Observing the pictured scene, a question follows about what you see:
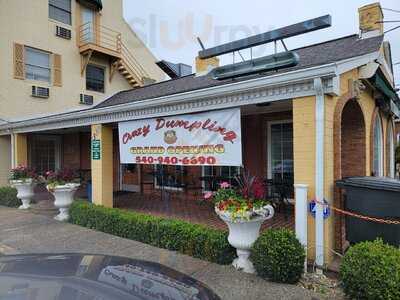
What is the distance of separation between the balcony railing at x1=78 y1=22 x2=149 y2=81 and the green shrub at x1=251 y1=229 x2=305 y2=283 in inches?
591

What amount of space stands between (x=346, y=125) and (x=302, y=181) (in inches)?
115

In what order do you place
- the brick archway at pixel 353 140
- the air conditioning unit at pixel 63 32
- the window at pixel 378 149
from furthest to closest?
the air conditioning unit at pixel 63 32 → the window at pixel 378 149 → the brick archway at pixel 353 140

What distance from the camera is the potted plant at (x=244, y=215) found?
Result: 4488mm

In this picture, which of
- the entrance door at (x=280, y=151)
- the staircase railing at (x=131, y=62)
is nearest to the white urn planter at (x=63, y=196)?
the entrance door at (x=280, y=151)

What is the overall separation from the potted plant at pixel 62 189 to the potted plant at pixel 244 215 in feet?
16.6

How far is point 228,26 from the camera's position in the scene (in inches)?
353

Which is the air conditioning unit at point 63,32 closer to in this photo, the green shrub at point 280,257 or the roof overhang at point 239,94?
the roof overhang at point 239,94

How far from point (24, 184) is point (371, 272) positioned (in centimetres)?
978

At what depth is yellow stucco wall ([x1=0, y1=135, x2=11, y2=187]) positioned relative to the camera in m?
13.1

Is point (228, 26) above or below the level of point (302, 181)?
above

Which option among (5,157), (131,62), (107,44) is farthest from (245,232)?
(131,62)

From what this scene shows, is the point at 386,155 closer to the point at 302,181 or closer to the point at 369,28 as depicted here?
the point at 369,28


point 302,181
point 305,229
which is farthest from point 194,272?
point 302,181

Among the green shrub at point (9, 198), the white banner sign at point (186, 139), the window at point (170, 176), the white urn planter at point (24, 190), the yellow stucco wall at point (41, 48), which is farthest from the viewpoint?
the yellow stucco wall at point (41, 48)
